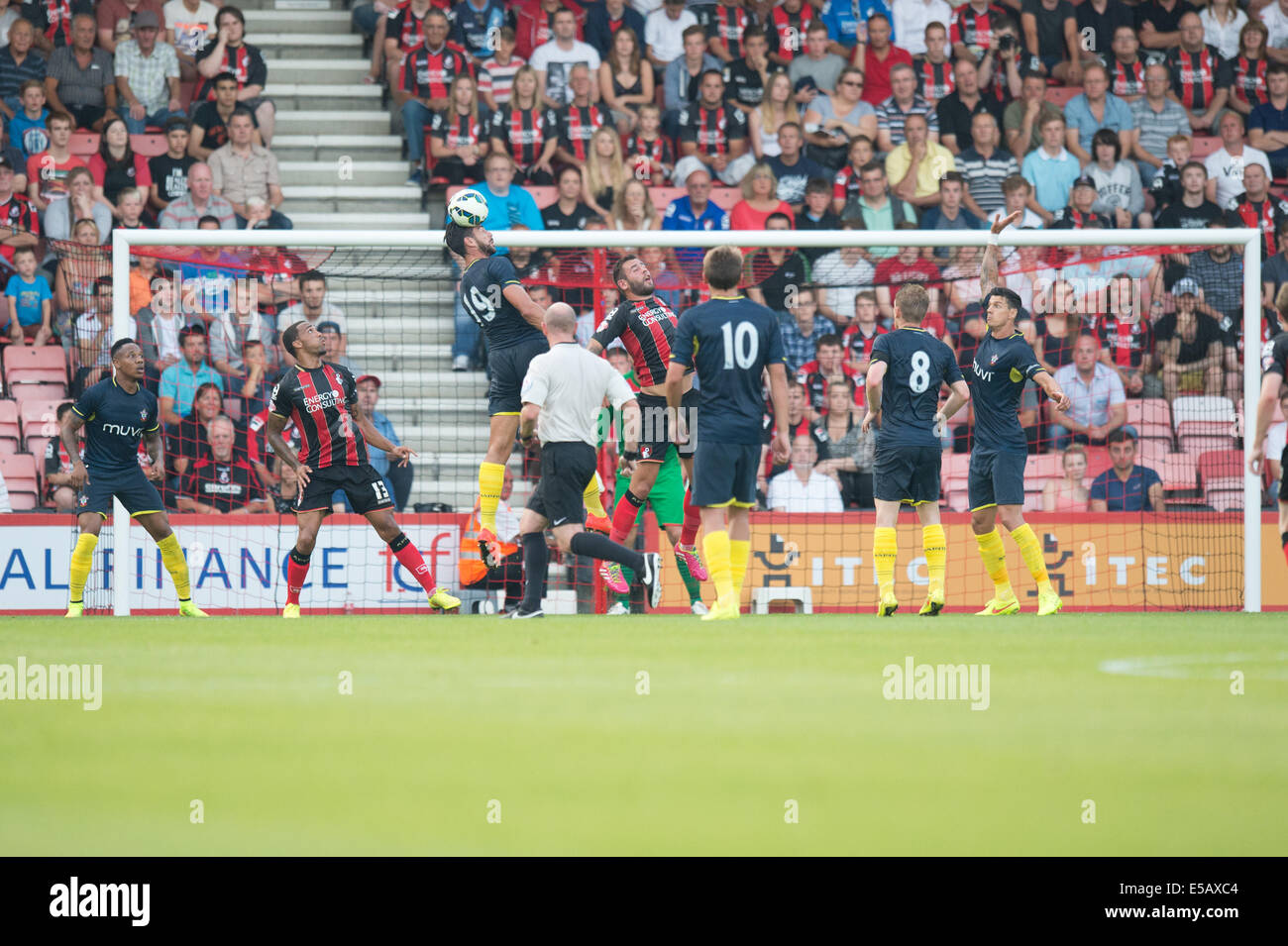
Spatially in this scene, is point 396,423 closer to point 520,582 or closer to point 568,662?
point 520,582

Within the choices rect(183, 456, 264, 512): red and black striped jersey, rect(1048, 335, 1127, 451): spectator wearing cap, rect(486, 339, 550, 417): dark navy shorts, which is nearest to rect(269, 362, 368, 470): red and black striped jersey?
rect(486, 339, 550, 417): dark navy shorts

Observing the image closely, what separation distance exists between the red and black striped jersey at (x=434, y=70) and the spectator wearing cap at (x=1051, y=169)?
6.36 meters

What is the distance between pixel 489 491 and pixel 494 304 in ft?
4.43

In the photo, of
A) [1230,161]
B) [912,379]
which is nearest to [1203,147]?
[1230,161]

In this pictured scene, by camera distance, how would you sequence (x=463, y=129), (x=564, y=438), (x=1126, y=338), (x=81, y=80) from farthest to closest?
(x=463, y=129), (x=81, y=80), (x=1126, y=338), (x=564, y=438)

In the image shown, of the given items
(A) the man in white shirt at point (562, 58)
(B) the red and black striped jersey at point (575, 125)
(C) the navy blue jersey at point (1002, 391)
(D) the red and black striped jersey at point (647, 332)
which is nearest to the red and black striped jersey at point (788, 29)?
(A) the man in white shirt at point (562, 58)

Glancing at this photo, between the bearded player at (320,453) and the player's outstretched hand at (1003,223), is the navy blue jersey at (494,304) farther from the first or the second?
the player's outstretched hand at (1003,223)

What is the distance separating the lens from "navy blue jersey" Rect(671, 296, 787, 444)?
31.7 feet

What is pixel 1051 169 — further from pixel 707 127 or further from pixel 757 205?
pixel 707 127

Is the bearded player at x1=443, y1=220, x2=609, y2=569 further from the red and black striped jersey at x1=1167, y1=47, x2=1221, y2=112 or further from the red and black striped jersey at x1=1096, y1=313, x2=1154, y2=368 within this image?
the red and black striped jersey at x1=1167, y1=47, x2=1221, y2=112

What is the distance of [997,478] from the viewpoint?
1081 centimetres

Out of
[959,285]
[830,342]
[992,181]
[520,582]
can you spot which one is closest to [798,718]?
[520,582]

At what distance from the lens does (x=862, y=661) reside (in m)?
7.50

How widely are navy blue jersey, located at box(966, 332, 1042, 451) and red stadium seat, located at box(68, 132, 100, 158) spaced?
10.0 metres
